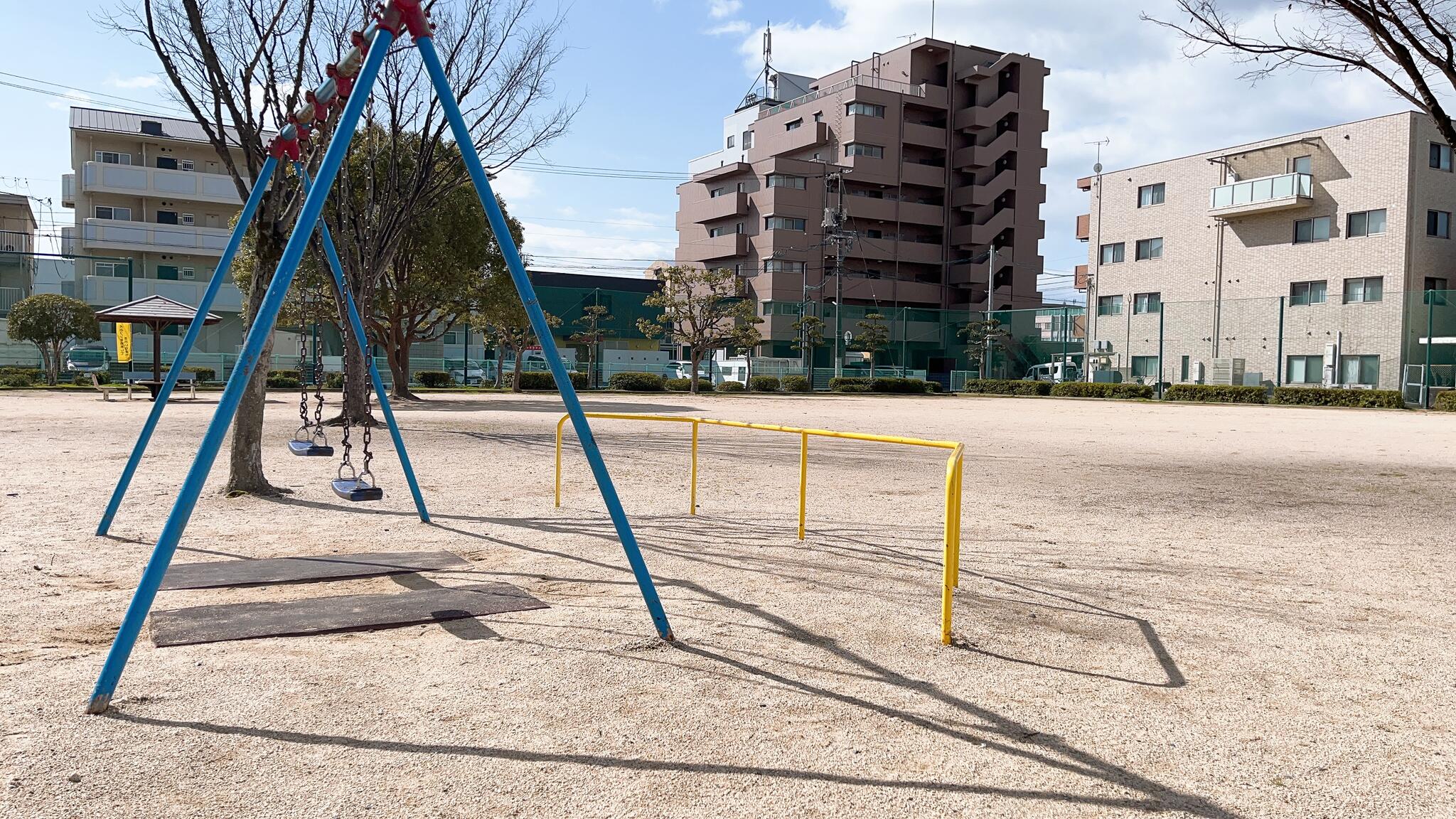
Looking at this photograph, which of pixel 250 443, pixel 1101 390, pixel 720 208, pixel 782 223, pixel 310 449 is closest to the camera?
pixel 310 449

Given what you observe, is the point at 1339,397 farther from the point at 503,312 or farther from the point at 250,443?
the point at 250,443

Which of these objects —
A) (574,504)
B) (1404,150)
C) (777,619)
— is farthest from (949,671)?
(1404,150)

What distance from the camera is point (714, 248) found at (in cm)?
6016

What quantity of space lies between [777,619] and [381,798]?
2.42 meters

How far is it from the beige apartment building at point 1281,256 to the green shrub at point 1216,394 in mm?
3399

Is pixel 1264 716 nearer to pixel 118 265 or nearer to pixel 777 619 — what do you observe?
pixel 777 619

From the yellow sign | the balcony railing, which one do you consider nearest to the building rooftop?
the yellow sign

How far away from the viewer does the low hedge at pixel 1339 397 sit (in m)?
31.6

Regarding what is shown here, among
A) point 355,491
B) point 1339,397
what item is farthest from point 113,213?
point 1339,397

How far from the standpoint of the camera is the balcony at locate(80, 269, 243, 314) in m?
39.8

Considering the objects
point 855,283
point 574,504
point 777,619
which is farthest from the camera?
point 855,283

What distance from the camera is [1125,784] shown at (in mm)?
3090

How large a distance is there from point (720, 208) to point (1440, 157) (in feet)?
117

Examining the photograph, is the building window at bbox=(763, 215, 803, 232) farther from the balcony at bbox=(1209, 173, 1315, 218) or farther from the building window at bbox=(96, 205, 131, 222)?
the building window at bbox=(96, 205, 131, 222)
